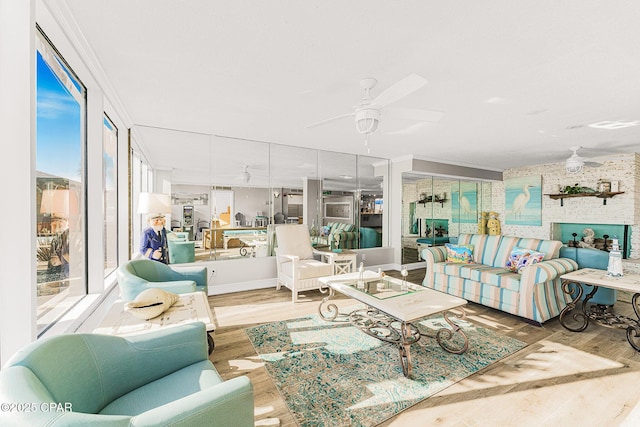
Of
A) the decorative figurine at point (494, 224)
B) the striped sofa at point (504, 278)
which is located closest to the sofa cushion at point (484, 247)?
the striped sofa at point (504, 278)

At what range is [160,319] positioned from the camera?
1.84m

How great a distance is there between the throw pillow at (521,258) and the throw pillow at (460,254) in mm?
499

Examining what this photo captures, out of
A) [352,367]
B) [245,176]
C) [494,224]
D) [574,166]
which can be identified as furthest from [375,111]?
[494,224]

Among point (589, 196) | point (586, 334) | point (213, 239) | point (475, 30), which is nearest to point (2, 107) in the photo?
point (475, 30)

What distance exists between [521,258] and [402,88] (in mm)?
3115

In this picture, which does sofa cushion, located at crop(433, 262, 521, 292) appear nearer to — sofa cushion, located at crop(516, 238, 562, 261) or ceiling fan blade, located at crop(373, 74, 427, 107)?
sofa cushion, located at crop(516, 238, 562, 261)

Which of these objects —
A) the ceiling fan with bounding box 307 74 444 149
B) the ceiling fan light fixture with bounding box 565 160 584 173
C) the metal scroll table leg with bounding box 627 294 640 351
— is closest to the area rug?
the metal scroll table leg with bounding box 627 294 640 351

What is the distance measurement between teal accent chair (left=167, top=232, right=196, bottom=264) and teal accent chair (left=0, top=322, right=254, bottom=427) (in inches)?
119

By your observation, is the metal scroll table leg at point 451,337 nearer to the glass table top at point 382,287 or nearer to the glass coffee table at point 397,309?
the glass coffee table at point 397,309

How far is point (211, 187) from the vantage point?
4.42m

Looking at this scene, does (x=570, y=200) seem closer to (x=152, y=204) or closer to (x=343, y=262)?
(x=343, y=262)

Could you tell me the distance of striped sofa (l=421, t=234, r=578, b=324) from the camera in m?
3.14

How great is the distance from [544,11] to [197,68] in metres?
2.40

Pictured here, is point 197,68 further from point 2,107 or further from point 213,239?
point 213,239
